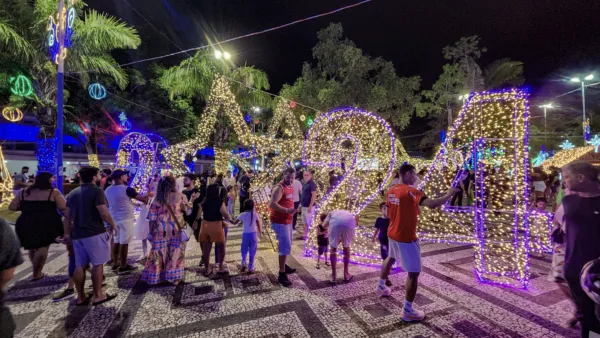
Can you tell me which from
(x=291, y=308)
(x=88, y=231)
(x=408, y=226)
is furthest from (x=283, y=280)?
(x=88, y=231)

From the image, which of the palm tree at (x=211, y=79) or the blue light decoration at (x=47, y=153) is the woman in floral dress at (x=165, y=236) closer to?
the blue light decoration at (x=47, y=153)

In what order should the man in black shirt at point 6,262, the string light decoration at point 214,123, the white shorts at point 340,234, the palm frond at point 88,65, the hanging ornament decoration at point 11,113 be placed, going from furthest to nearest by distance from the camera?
the palm frond at point 88,65
the hanging ornament decoration at point 11,113
the string light decoration at point 214,123
the white shorts at point 340,234
the man in black shirt at point 6,262

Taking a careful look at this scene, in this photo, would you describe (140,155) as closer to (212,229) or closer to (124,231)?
(124,231)

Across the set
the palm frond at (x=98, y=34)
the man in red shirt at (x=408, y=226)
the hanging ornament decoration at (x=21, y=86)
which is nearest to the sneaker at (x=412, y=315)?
the man in red shirt at (x=408, y=226)

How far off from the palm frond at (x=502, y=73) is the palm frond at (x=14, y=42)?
82.5 feet

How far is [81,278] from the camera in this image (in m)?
3.67

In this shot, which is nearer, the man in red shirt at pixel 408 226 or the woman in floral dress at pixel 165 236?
the man in red shirt at pixel 408 226

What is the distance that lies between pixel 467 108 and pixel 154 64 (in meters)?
18.8

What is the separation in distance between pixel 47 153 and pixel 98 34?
4.57 metres

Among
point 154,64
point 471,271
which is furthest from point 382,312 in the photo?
point 154,64

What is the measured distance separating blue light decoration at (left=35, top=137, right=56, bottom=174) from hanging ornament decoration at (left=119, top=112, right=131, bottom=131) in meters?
6.38

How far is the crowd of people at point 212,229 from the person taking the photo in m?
2.66

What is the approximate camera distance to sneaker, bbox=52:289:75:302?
3.86 metres

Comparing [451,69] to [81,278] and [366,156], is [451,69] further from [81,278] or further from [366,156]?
[81,278]
